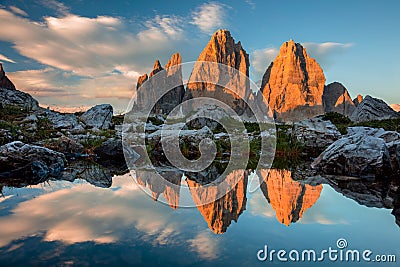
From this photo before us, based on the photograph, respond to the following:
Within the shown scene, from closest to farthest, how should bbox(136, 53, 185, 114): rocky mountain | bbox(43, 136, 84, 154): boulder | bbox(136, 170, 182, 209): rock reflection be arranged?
1. bbox(136, 170, 182, 209): rock reflection
2. bbox(43, 136, 84, 154): boulder
3. bbox(136, 53, 185, 114): rocky mountain

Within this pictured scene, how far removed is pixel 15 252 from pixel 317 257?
92.2 inches

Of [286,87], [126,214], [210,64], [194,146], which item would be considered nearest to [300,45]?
[286,87]

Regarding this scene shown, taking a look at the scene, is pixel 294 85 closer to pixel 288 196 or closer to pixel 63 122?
pixel 63 122

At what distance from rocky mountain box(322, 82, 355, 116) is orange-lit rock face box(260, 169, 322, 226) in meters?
155

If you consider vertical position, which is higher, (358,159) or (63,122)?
(63,122)

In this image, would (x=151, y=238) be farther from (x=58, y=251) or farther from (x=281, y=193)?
(x=281, y=193)

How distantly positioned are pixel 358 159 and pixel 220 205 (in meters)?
4.59

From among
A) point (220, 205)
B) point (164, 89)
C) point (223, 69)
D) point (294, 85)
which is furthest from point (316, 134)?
point (294, 85)

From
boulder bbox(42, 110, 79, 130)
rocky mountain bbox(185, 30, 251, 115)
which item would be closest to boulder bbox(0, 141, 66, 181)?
boulder bbox(42, 110, 79, 130)

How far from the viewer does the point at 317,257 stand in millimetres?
2410

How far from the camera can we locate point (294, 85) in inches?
5408

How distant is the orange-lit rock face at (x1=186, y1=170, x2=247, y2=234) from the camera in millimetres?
3279

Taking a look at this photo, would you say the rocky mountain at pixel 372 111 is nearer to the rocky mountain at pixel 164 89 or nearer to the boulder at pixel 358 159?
the boulder at pixel 358 159

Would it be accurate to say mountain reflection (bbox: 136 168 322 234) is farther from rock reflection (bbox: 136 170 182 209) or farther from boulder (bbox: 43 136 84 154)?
boulder (bbox: 43 136 84 154)
